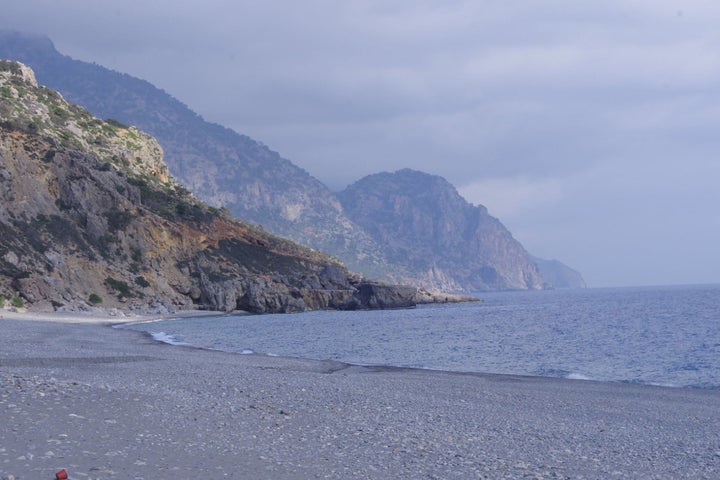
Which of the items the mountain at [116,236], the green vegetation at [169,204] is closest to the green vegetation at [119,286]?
the mountain at [116,236]

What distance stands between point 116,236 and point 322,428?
84.2 meters

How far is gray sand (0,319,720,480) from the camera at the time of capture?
10.8m

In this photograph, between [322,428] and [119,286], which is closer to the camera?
[322,428]

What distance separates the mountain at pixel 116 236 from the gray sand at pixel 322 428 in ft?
186

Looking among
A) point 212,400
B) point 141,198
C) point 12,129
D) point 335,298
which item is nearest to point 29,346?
point 212,400

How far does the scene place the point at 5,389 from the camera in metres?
14.4

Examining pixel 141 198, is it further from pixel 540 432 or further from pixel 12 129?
pixel 540 432

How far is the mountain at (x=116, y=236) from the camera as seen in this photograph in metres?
79.1

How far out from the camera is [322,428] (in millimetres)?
14469

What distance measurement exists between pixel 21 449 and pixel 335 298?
396ft

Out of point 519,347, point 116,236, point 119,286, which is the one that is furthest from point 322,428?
point 116,236

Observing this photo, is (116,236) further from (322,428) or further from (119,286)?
(322,428)

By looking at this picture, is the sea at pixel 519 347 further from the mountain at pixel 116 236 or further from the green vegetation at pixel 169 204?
the green vegetation at pixel 169 204

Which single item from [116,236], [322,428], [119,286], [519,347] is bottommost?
[519,347]
